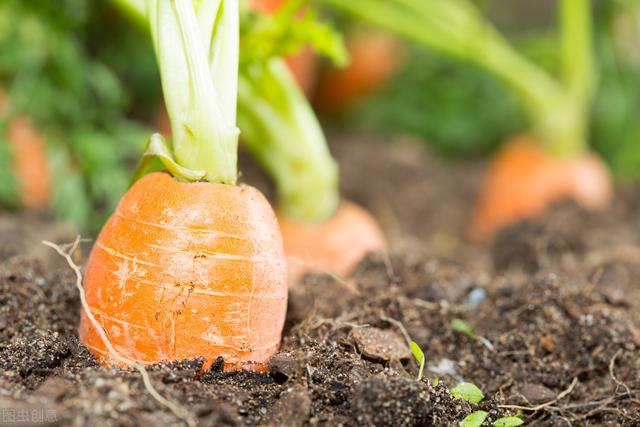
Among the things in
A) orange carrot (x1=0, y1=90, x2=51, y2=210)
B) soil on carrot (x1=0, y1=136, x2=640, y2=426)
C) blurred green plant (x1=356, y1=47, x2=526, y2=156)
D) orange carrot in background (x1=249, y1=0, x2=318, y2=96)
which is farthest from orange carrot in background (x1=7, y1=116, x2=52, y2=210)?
blurred green plant (x1=356, y1=47, x2=526, y2=156)

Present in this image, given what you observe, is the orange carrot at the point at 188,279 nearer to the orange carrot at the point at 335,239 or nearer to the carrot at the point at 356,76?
the orange carrot at the point at 335,239

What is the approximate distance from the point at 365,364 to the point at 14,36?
1532 millimetres

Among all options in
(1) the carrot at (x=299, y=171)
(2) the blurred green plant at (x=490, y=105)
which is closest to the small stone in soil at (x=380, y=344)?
(1) the carrot at (x=299, y=171)

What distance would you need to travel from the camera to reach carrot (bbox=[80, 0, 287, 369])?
104 centimetres

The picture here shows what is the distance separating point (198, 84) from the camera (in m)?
1.08

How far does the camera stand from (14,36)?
205 centimetres

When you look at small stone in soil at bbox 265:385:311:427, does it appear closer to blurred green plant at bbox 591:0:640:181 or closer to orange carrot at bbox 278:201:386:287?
orange carrot at bbox 278:201:386:287

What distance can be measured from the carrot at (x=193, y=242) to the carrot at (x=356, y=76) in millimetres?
2486

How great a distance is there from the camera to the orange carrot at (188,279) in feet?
3.42

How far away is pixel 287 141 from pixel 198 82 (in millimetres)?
793

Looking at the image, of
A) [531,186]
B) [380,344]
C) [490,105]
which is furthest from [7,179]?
[490,105]

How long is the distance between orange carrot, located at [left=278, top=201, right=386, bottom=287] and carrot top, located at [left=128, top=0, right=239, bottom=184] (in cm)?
72

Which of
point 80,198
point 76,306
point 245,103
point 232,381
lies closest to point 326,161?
point 245,103

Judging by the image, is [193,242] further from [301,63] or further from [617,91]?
[617,91]
